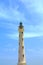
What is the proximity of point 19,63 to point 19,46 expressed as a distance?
3.92 meters

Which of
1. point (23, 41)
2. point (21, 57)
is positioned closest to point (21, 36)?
point (23, 41)

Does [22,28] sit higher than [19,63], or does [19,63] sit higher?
[22,28]

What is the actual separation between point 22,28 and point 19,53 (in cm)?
576

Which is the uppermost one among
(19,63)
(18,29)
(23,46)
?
(18,29)

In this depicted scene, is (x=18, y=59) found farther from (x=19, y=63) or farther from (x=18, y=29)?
(x=18, y=29)

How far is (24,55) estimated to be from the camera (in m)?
57.7

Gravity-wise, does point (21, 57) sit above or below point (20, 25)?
below

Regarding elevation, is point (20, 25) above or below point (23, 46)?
above

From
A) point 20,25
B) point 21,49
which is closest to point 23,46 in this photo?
point 21,49

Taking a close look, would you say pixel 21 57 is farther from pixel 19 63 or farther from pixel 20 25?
pixel 20 25

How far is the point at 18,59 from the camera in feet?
189

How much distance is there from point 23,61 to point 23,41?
15.0ft

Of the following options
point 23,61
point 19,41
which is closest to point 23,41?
point 19,41

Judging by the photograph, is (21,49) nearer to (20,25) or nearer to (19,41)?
(19,41)
